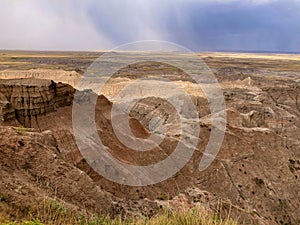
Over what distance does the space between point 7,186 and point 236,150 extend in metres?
23.7

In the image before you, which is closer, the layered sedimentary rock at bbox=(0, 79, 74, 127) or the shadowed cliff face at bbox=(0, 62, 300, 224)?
the shadowed cliff face at bbox=(0, 62, 300, 224)

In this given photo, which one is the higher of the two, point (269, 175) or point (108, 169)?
point (108, 169)

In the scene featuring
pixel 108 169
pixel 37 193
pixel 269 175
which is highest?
pixel 37 193

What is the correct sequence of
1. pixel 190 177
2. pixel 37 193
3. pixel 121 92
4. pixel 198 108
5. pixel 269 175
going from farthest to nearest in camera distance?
pixel 121 92 → pixel 198 108 → pixel 269 175 → pixel 190 177 → pixel 37 193

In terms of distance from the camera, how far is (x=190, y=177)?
2767cm

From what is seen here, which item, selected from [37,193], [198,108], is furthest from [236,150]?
[198,108]

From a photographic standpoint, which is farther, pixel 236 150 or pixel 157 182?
pixel 236 150

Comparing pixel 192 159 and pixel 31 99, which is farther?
pixel 192 159

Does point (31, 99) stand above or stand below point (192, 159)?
above


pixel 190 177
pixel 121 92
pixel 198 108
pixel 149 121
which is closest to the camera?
pixel 190 177

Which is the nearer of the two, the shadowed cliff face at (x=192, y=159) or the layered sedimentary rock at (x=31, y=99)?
the shadowed cliff face at (x=192, y=159)

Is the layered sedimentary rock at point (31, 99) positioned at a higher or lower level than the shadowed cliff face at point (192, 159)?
higher

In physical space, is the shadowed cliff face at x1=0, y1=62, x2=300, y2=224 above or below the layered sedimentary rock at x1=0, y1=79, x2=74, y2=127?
below

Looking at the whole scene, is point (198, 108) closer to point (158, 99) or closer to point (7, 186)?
point (158, 99)
